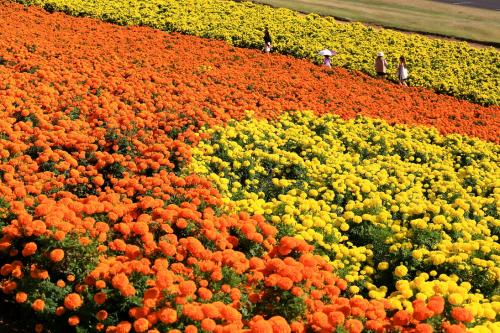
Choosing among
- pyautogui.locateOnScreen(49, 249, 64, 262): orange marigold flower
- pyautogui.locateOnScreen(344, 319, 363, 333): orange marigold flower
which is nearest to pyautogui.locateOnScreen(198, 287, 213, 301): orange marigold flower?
pyautogui.locateOnScreen(344, 319, 363, 333): orange marigold flower

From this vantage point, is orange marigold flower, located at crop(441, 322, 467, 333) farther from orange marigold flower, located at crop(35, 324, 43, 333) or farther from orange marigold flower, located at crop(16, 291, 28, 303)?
orange marigold flower, located at crop(16, 291, 28, 303)

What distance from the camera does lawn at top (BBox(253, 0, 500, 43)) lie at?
27.6 metres

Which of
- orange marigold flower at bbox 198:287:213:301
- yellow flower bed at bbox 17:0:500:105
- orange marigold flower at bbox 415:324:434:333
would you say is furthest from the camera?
yellow flower bed at bbox 17:0:500:105

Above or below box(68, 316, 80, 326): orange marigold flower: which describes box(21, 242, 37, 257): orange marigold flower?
above

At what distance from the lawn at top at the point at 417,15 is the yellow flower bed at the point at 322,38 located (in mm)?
2893

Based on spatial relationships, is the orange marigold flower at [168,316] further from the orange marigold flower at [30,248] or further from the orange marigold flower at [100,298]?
the orange marigold flower at [30,248]

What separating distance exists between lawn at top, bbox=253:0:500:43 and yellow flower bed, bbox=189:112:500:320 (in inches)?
612

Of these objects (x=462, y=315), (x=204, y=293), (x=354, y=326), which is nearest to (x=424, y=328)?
(x=462, y=315)

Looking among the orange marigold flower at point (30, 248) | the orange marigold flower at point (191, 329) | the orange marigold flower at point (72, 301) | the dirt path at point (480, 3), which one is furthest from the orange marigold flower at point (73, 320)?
the dirt path at point (480, 3)

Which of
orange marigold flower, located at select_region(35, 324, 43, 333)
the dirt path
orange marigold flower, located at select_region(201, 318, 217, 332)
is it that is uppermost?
the dirt path

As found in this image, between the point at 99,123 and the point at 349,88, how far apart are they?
9.36 m

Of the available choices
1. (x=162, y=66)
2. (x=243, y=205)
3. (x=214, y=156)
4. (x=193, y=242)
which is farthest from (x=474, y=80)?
(x=193, y=242)

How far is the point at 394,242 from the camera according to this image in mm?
7668

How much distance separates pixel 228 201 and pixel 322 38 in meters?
16.4
